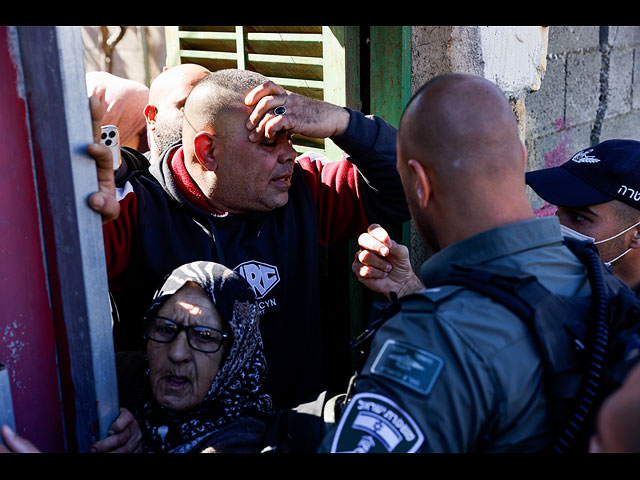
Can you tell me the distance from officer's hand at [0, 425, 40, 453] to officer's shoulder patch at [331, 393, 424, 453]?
2.41 feet

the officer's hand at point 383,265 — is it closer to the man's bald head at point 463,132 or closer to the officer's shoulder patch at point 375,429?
the man's bald head at point 463,132

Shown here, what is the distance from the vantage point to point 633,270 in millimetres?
2742

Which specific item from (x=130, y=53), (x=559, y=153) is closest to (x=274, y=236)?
(x=559, y=153)

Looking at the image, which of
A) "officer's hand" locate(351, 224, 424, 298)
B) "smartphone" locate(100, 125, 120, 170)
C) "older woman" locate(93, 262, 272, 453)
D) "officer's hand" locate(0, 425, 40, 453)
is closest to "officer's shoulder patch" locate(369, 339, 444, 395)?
"older woman" locate(93, 262, 272, 453)

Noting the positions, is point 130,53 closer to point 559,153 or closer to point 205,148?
point 559,153

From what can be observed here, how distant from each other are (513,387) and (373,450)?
0.31 m

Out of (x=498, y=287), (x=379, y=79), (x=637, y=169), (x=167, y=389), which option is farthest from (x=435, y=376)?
(x=379, y=79)

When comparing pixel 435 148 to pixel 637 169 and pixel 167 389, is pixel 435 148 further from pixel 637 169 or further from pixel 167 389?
Result: pixel 637 169

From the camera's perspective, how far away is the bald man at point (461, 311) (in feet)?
4.46

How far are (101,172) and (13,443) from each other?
0.69 meters

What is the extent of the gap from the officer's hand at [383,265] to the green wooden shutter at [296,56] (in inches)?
34.8

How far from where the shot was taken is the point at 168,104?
3.57 m

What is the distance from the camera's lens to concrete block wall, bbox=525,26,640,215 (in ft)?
13.6

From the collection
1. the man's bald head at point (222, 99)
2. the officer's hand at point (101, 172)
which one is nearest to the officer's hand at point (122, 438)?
the officer's hand at point (101, 172)
